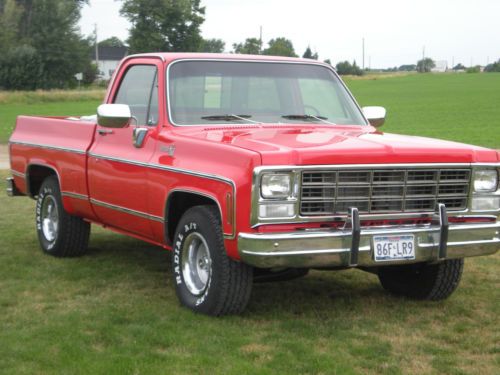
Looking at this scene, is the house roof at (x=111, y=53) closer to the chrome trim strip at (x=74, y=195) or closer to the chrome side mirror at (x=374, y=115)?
the chrome trim strip at (x=74, y=195)

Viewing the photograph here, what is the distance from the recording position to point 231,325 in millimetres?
5906

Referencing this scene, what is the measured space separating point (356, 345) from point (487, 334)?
3.09 ft

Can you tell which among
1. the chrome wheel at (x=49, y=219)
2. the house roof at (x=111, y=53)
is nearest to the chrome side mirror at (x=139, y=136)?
the chrome wheel at (x=49, y=219)

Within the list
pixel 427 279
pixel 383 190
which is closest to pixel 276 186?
pixel 383 190

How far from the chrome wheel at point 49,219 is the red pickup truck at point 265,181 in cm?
53

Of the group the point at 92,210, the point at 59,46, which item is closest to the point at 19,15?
the point at 59,46

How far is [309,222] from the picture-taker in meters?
5.66

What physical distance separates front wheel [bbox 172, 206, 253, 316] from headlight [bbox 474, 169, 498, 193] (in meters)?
1.67

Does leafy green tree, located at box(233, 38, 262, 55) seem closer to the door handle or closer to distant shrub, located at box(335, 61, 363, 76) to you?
distant shrub, located at box(335, 61, 363, 76)

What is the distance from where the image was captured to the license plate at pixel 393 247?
5742mm

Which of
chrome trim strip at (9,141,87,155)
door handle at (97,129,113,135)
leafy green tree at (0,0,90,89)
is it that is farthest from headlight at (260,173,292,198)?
leafy green tree at (0,0,90,89)

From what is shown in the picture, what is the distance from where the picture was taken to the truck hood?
557 centimetres

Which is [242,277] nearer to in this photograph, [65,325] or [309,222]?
[309,222]

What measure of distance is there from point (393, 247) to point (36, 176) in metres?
4.39
